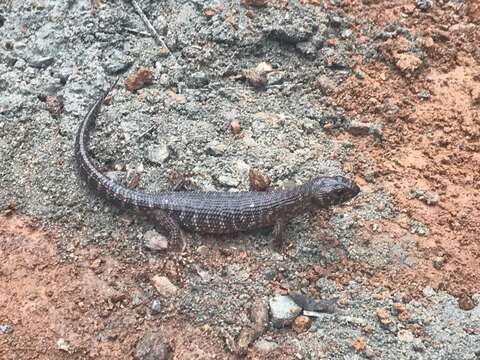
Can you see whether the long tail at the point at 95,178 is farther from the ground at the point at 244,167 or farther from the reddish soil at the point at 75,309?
the reddish soil at the point at 75,309

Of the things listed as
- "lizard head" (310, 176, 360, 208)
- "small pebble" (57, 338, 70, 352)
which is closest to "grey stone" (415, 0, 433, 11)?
"lizard head" (310, 176, 360, 208)

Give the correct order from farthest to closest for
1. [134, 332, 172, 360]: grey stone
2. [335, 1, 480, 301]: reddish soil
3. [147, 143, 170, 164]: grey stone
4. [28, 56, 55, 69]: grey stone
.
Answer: [28, 56, 55, 69]: grey stone
[147, 143, 170, 164]: grey stone
[335, 1, 480, 301]: reddish soil
[134, 332, 172, 360]: grey stone

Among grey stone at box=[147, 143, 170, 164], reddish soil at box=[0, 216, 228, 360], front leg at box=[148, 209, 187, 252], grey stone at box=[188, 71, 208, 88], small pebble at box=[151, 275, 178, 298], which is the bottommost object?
reddish soil at box=[0, 216, 228, 360]

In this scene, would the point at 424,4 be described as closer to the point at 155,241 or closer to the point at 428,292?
the point at 428,292

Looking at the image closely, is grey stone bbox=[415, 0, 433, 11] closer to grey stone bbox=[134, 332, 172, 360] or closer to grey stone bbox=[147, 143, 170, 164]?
grey stone bbox=[147, 143, 170, 164]

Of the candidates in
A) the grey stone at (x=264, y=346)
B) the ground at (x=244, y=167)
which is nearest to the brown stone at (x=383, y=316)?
the ground at (x=244, y=167)
